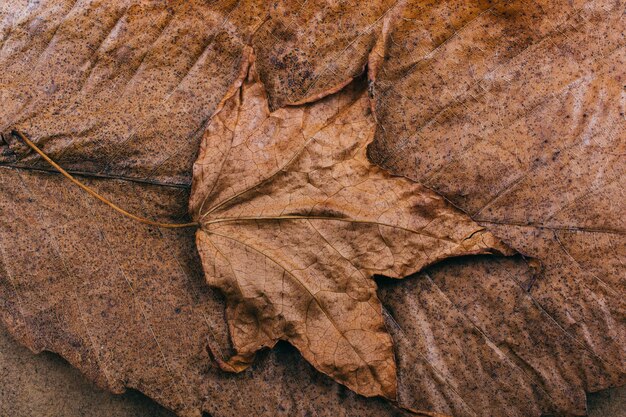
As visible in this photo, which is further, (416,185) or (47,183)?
(47,183)

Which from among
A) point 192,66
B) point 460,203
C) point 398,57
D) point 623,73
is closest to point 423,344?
point 460,203

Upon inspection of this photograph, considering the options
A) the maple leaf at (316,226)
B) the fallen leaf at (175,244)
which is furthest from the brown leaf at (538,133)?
the maple leaf at (316,226)

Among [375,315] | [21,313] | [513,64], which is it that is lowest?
[21,313]

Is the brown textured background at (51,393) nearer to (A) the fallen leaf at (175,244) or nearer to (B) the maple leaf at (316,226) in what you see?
(A) the fallen leaf at (175,244)

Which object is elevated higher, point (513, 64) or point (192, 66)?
point (513, 64)

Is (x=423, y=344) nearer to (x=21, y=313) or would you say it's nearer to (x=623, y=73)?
(x=623, y=73)

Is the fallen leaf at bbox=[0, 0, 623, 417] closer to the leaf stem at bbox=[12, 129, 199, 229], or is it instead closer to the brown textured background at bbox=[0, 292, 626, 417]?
the leaf stem at bbox=[12, 129, 199, 229]

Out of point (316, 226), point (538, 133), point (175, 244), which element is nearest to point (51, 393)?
point (175, 244)

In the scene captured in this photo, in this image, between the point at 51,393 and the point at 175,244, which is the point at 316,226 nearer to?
the point at 175,244
